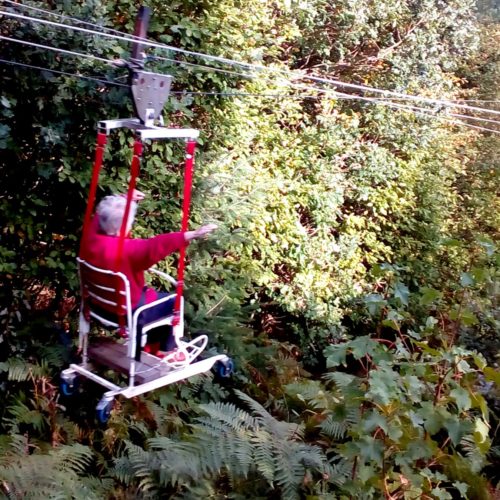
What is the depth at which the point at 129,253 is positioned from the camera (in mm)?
3500

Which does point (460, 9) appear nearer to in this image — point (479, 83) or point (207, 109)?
point (479, 83)

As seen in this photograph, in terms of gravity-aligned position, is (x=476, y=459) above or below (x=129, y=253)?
below

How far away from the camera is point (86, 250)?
3.58 metres

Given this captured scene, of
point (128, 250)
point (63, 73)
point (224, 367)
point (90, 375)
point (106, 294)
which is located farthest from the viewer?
point (224, 367)

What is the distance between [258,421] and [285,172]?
4.00 metres

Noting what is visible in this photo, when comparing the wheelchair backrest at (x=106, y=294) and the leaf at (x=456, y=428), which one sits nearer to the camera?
the leaf at (x=456, y=428)

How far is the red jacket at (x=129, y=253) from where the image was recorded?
3385 millimetres

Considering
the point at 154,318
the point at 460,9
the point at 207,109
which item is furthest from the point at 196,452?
the point at 460,9

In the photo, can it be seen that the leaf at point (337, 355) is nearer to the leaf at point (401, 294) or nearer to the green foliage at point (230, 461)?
the leaf at point (401, 294)

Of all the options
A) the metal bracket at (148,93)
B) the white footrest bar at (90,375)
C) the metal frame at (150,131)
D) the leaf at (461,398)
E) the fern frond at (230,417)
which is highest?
the metal bracket at (148,93)

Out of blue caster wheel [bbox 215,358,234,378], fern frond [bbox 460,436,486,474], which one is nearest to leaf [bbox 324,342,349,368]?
fern frond [bbox 460,436,486,474]

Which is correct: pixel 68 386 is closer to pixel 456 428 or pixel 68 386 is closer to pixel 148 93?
pixel 148 93

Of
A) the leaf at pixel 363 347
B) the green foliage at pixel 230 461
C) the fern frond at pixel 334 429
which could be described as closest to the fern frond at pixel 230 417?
→ the green foliage at pixel 230 461

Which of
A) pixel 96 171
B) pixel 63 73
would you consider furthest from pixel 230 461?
pixel 63 73
